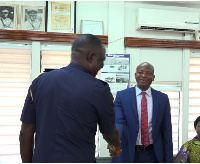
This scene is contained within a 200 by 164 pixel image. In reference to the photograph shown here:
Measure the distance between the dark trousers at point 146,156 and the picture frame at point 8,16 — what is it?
2.33 metres

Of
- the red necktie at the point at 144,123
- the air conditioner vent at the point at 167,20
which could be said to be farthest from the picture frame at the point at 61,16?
the red necktie at the point at 144,123

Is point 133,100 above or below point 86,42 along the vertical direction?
below

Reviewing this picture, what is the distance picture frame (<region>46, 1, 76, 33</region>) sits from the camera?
3.61 metres

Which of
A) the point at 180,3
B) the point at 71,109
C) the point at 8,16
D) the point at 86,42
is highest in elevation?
the point at 180,3

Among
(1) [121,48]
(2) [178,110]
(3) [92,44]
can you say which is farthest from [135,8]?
(3) [92,44]

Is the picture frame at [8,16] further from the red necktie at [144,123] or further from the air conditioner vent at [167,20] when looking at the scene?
the red necktie at [144,123]

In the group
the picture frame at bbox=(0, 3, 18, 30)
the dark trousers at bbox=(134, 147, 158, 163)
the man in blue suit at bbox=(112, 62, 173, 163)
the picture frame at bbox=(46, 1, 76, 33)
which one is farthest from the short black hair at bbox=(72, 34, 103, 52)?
the picture frame at bbox=(0, 3, 18, 30)

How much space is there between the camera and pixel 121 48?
3.79 meters

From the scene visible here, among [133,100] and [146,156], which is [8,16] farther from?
[146,156]

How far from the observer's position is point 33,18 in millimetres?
3578

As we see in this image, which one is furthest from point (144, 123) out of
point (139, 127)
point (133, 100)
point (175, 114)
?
point (175, 114)

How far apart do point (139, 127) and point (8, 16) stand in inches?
91.3

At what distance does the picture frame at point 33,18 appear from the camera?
357 cm

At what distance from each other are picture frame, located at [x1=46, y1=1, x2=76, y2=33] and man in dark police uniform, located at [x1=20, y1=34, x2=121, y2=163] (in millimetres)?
2349
